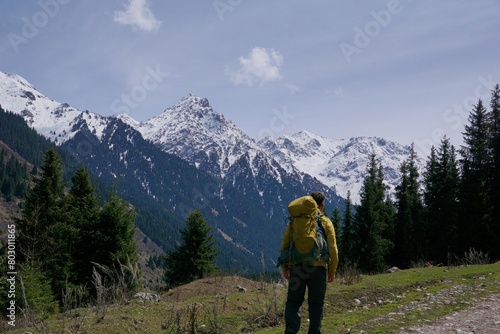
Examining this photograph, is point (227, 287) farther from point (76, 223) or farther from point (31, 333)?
point (76, 223)

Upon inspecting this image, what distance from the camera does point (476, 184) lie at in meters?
36.8

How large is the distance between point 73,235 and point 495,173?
37.2 m

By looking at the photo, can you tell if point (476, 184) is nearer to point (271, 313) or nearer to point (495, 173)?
point (495, 173)

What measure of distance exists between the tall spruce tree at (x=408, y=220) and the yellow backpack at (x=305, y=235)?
1707 inches

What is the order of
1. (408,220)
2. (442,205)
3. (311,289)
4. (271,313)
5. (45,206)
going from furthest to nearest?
1. (408,220)
2. (442,205)
3. (45,206)
4. (271,313)
5. (311,289)

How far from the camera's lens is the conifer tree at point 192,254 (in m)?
36.2

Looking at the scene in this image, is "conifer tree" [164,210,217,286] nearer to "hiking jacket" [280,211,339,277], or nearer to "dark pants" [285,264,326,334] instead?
"dark pants" [285,264,326,334]

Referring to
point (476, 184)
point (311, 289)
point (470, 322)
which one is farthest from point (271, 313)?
point (476, 184)

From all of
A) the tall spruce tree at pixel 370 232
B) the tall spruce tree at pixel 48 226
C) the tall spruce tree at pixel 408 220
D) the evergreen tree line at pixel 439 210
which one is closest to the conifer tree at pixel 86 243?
the tall spruce tree at pixel 48 226

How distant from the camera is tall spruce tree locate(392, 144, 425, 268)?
47656 mm

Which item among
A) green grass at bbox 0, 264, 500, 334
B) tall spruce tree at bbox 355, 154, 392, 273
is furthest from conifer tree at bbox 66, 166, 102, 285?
tall spruce tree at bbox 355, 154, 392, 273

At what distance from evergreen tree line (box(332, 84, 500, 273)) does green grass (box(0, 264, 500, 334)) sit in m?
19.7

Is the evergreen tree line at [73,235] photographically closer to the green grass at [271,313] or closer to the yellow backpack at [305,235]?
the green grass at [271,313]

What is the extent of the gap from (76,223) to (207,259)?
13196 mm
